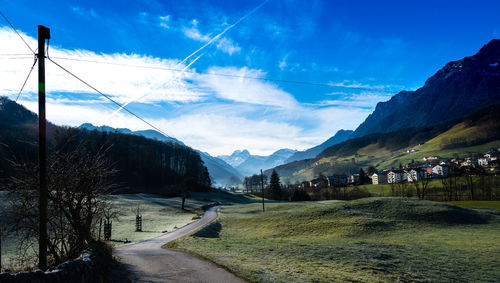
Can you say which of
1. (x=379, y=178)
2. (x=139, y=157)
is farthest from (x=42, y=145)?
(x=379, y=178)

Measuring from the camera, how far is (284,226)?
39.2 meters

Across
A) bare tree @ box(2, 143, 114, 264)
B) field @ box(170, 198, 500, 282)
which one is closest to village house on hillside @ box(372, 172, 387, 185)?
field @ box(170, 198, 500, 282)

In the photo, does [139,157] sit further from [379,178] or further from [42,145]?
[379,178]

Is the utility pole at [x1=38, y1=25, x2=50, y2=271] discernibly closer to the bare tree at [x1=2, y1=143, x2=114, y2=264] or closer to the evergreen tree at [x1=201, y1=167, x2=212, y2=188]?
the bare tree at [x1=2, y1=143, x2=114, y2=264]

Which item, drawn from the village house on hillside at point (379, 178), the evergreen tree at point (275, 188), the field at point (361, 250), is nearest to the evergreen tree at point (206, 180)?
the evergreen tree at point (275, 188)

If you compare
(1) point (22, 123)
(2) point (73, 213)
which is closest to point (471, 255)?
(2) point (73, 213)

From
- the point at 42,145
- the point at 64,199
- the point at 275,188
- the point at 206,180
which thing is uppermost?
the point at 42,145

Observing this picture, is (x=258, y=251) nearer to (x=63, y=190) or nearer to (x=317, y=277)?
(x=317, y=277)

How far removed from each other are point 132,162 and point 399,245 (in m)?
156

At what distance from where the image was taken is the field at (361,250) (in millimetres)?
14594

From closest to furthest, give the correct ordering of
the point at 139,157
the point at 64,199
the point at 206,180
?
the point at 64,199
the point at 206,180
the point at 139,157

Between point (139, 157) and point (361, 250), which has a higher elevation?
point (139, 157)

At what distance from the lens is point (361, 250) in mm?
20578

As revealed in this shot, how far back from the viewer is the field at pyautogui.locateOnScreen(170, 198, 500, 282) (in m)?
14.6
